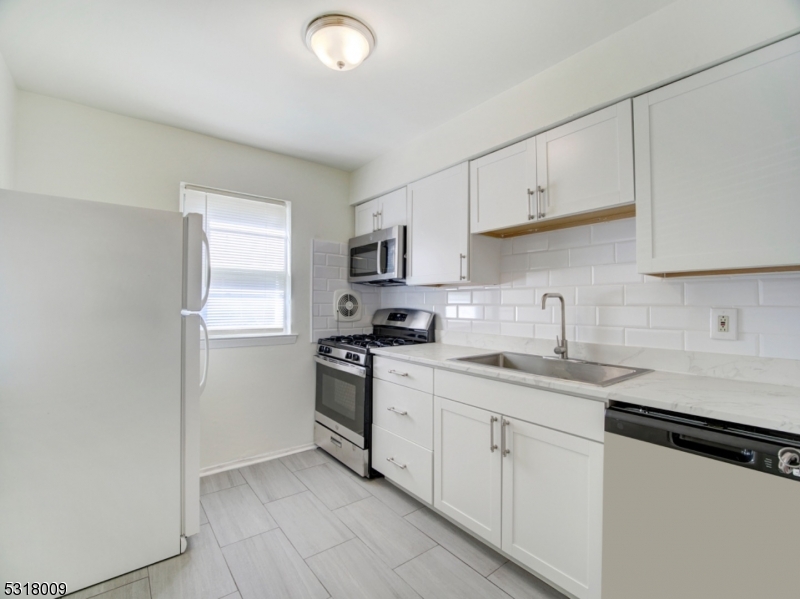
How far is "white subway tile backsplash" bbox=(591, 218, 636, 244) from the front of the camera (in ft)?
6.04

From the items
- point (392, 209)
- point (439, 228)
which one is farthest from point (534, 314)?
point (392, 209)

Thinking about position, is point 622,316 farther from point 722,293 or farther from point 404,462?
point 404,462

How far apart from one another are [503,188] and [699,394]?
4.44 feet

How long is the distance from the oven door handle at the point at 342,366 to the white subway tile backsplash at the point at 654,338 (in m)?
1.59

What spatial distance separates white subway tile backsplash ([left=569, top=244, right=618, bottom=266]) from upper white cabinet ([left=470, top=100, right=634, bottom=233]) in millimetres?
317

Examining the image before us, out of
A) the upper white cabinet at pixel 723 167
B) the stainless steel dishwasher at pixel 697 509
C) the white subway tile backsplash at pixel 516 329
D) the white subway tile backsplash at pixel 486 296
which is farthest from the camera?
the white subway tile backsplash at pixel 486 296

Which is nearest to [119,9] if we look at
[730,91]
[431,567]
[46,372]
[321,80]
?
[321,80]

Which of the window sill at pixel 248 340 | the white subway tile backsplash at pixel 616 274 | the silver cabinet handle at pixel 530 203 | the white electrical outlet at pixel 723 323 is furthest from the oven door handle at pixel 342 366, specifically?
the white electrical outlet at pixel 723 323

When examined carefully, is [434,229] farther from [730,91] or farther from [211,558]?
[211,558]

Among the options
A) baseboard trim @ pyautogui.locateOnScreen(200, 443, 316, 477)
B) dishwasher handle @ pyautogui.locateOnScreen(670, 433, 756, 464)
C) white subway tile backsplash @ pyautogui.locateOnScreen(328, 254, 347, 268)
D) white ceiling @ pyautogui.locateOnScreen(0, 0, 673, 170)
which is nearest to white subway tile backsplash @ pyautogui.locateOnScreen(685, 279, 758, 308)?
dishwasher handle @ pyautogui.locateOnScreen(670, 433, 756, 464)

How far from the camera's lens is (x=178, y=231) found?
1764mm

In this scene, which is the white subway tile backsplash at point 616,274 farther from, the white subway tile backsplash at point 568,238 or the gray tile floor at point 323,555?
the gray tile floor at point 323,555

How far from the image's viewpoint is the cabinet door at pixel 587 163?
63.1 inches

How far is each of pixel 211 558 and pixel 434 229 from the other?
2.24 m
